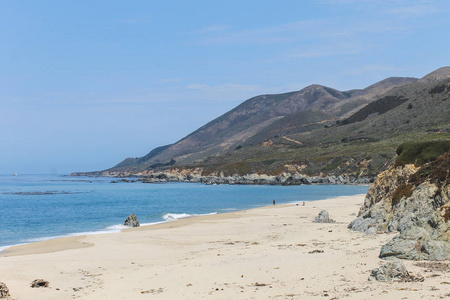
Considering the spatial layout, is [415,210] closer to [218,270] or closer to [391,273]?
[391,273]

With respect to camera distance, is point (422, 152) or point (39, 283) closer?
point (39, 283)

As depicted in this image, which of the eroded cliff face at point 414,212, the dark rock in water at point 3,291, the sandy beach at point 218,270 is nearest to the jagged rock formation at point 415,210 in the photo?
the eroded cliff face at point 414,212

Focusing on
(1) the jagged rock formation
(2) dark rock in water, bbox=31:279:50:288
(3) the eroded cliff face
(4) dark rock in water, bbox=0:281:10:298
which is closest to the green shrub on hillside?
(1) the jagged rock formation

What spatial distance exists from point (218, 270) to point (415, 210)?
11.6 m

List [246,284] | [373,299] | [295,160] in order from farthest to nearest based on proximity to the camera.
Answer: [295,160]
[246,284]
[373,299]

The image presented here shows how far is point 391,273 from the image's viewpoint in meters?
13.1

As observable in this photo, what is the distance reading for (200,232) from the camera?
3259 centimetres

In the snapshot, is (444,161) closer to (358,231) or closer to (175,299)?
(358,231)

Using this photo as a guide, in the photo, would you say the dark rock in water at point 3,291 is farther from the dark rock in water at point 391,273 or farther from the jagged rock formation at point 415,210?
the jagged rock formation at point 415,210

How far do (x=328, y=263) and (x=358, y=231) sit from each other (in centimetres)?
1051

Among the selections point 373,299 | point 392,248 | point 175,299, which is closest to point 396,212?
point 392,248

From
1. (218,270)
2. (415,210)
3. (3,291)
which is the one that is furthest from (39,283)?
(415,210)

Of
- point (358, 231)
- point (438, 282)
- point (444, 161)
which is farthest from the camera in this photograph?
point (358, 231)

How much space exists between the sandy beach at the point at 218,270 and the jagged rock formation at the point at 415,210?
0.96 m
